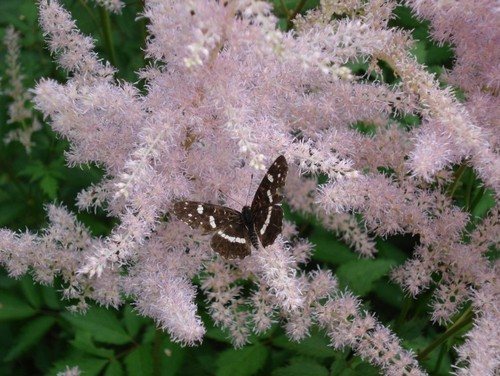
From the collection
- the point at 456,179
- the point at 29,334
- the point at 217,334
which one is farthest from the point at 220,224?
the point at 29,334

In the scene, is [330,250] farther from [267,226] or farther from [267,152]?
[267,152]

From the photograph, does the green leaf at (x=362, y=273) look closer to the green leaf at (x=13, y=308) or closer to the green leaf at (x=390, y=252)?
the green leaf at (x=390, y=252)

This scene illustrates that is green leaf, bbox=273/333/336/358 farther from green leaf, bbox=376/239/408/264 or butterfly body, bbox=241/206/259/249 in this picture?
green leaf, bbox=376/239/408/264

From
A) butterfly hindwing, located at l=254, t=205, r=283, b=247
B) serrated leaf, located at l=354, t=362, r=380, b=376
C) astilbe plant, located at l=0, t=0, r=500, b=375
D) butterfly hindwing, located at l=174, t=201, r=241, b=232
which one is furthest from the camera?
serrated leaf, located at l=354, t=362, r=380, b=376

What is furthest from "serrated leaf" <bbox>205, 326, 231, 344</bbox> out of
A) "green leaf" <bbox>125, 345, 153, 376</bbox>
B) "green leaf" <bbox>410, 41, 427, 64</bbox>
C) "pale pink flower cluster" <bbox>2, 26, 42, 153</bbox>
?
"green leaf" <bbox>410, 41, 427, 64</bbox>

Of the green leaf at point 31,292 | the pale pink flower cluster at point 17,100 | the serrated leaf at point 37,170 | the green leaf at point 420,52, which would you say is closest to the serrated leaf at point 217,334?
the green leaf at point 31,292

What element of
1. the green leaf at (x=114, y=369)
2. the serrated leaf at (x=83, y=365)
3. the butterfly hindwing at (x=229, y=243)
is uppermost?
the butterfly hindwing at (x=229, y=243)

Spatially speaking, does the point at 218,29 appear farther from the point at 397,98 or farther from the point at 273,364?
the point at 273,364
